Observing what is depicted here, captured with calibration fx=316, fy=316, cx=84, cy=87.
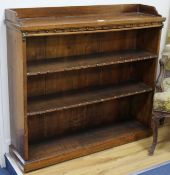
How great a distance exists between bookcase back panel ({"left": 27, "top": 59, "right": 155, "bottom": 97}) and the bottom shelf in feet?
1.15

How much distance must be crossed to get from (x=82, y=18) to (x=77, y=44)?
195 millimetres

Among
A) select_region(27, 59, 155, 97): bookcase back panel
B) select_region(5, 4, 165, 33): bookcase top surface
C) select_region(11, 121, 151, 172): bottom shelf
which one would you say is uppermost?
select_region(5, 4, 165, 33): bookcase top surface

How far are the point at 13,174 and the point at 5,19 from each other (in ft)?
3.23

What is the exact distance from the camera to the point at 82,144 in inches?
87.0

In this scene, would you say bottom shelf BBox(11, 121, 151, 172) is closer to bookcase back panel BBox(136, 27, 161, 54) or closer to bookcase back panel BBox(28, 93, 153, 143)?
bookcase back panel BBox(28, 93, 153, 143)

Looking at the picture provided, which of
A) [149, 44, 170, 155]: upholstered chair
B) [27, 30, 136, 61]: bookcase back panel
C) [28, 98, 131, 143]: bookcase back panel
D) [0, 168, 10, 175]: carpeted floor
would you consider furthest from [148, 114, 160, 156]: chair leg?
[0, 168, 10, 175]: carpeted floor

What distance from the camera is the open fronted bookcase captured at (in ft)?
6.17

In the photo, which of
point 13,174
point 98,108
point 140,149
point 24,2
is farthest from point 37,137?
point 24,2

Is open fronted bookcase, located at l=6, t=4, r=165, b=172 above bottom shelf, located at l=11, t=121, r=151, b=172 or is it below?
above

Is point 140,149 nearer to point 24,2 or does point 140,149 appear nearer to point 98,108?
point 98,108

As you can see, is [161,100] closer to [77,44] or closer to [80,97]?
[80,97]

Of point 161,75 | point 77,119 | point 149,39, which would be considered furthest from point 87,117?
point 149,39

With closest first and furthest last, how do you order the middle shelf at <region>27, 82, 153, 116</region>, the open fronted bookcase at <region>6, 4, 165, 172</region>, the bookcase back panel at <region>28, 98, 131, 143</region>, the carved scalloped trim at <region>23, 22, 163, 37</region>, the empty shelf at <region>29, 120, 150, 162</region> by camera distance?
the carved scalloped trim at <region>23, 22, 163, 37</region>, the open fronted bookcase at <region>6, 4, 165, 172</region>, the middle shelf at <region>27, 82, 153, 116</region>, the empty shelf at <region>29, 120, 150, 162</region>, the bookcase back panel at <region>28, 98, 131, 143</region>

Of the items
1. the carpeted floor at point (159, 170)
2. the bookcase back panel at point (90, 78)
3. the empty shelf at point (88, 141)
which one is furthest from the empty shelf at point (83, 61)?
the carpeted floor at point (159, 170)
